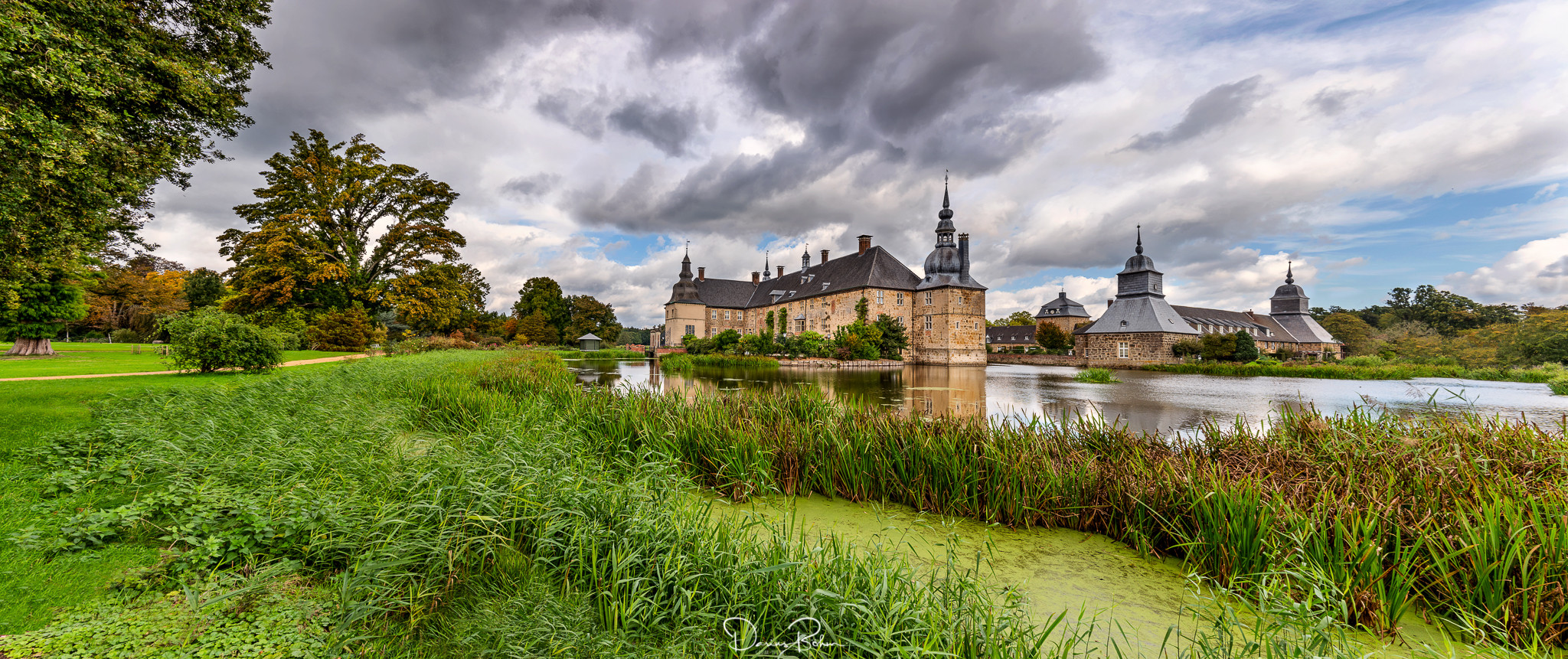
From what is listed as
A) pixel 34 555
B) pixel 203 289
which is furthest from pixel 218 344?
pixel 203 289

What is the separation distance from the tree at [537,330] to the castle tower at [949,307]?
31696 mm

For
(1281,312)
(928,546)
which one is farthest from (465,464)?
(1281,312)

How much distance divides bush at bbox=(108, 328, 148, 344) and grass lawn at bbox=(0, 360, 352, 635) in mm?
32022

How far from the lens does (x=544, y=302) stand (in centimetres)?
4625

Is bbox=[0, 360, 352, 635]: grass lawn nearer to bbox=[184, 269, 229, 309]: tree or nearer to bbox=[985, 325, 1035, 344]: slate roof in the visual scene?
bbox=[184, 269, 229, 309]: tree

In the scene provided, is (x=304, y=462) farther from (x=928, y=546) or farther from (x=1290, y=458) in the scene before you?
(x=1290, y=458)

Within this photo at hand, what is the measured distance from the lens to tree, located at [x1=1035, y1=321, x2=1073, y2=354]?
46500mm

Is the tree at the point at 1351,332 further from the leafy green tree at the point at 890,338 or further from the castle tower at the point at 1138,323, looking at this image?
the leafy green tree at the point at 890,338

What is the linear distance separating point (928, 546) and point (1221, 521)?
68.9 inches

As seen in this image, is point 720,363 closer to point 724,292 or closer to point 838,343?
point 838,343

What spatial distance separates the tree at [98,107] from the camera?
3.93 metres

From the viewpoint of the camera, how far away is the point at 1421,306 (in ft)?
151

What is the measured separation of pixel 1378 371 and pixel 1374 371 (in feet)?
0.35

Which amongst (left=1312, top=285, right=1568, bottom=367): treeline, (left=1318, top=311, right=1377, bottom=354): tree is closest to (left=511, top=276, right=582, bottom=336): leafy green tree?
(left=1312, top=285, right=1568, bottom=367): treeline
